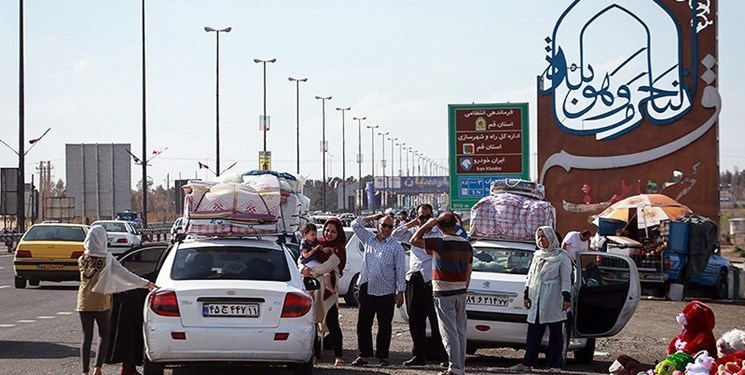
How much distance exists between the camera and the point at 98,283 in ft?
39.9

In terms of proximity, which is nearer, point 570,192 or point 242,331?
point 242,331

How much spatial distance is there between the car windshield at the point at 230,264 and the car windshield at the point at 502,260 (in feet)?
12.6

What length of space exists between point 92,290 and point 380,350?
3.67 m

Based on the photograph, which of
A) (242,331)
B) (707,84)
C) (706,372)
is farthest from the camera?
(707,84)

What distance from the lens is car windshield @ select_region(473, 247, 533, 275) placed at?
15484mm

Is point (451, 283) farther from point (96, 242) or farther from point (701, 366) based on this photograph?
point (701, 366)

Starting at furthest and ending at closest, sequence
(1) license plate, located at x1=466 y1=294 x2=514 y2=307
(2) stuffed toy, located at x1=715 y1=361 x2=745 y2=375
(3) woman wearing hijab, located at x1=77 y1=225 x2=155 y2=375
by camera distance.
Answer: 1. (1) license plate, located at x1=466 y1=294 x2=514 y2=307
2. (3) woman wearing hijab, located at x1=77 y1=225 x2=155 y2=375
3. (2) stuffed toy, located at x1=715 y1=361 x2=745 y2=375

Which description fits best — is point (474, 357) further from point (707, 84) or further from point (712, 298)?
point (707, 84)

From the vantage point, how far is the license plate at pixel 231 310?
11.5 m

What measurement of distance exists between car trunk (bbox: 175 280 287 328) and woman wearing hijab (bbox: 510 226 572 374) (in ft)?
11.7

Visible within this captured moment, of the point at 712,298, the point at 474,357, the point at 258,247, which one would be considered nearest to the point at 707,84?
the point at 712,298

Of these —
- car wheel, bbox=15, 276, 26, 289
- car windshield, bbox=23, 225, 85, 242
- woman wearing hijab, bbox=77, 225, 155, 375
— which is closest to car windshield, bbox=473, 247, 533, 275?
woman wearing hijab, bbox=77, 225, 155, 375

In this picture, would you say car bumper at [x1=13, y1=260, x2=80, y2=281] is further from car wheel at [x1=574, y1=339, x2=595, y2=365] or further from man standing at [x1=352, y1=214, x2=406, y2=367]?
car wheel at [x1=574, y1=339, x2=595, y2=365]

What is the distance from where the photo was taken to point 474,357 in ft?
53.2
